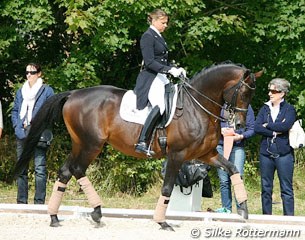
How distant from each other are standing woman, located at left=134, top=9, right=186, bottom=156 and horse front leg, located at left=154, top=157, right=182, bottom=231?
0.33m

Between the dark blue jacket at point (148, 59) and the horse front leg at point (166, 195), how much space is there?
0.82 meters

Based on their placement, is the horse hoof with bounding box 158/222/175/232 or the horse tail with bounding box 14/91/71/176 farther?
the horse tail with bounding box 14/91/71/176

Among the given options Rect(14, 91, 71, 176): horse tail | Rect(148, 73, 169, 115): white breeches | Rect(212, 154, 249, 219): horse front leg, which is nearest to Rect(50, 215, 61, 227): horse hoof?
Rect(14, 91, 71, 176): horse tail

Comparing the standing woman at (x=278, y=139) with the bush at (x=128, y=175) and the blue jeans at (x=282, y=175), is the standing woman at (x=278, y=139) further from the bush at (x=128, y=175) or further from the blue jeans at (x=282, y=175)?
the bush at (x=128, y=175)

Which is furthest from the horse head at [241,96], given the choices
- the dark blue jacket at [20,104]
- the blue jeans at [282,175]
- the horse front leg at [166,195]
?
the dark blue jacket at [20,104]

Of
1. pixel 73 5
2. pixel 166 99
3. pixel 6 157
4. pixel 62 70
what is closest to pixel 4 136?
pixel 6 157

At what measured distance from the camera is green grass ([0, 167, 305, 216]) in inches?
482

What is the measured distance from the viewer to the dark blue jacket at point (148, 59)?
28.4 feet

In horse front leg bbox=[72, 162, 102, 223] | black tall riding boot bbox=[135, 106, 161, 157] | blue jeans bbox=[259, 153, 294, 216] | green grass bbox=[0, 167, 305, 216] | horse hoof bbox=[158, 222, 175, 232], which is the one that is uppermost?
black tall riding boot bbox=[135, 106, 161, 157]

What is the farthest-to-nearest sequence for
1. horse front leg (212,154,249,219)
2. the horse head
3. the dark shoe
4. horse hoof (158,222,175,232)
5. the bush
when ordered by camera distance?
1. the bush
2. the dark shoe
3. horse front leg (212,154,249,219)
4. horse hoof (158,222,175,232)
5. the horse head

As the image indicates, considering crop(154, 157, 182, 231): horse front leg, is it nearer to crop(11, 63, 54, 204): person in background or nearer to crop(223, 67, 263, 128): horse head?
crop(223, 67, 263, 128): horse head

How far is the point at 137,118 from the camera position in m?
8.81

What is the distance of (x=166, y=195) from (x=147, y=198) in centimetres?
477

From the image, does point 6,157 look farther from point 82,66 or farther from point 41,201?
point 41,201
